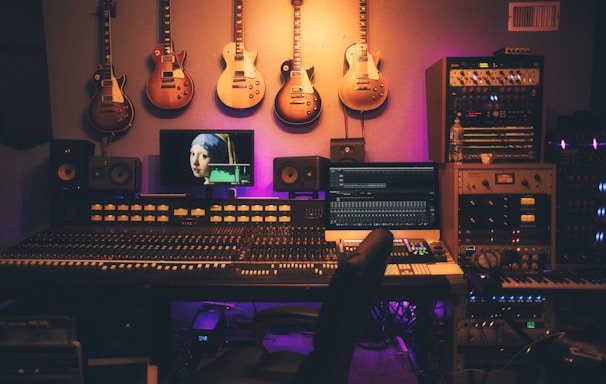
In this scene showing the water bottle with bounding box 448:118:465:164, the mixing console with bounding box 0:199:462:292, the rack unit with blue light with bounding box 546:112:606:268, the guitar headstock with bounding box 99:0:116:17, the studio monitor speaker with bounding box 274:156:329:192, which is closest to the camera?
the mixing console with bounding box 0:199:462:292

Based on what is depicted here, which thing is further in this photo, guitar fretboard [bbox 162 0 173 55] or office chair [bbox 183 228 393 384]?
guitar fretboard [bbox 162 0 173 55]

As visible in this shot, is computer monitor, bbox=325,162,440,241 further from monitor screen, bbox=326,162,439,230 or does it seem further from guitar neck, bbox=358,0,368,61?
guitar neck, bbox=358,0,368,61

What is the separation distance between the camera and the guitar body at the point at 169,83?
2539 mm

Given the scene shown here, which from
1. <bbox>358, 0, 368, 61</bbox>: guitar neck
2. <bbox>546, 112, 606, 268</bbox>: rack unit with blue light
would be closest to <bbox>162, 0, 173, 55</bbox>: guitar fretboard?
<bbox>358, 0, 368, 61</bbox>: guitar neck

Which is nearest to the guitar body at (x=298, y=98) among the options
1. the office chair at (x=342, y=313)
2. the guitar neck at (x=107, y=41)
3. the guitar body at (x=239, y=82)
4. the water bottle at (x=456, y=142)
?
the guitar body at (x=239, y=82)

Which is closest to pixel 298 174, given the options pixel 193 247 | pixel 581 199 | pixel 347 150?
pixel 347 150

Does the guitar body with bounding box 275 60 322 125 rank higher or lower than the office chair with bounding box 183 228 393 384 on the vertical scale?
higher

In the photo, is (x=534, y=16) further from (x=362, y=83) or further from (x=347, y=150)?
(x=347, y=150)

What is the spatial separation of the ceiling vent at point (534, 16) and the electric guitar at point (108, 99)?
95.7 inches

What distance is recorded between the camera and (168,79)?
100.0 inches

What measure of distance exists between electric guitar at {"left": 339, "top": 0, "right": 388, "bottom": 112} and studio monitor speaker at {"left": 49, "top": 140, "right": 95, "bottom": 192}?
155cm

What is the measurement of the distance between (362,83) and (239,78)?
75cm

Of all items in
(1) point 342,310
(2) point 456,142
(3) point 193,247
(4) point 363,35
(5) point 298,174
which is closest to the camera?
(1) point 342,310

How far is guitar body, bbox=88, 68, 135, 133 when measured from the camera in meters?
2.55
